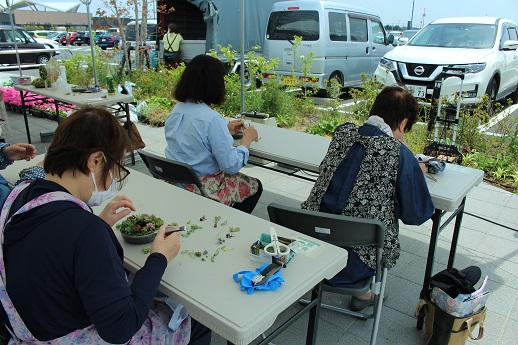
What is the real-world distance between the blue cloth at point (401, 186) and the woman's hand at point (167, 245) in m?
0.83

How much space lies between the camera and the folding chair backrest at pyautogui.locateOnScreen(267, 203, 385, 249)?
5.43 ft

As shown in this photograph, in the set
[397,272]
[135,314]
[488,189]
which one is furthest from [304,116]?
[135,314]

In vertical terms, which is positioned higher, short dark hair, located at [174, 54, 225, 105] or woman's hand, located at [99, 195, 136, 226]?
short dark hair, located at [174, 54, 225, 105]

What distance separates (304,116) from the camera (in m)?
6.49

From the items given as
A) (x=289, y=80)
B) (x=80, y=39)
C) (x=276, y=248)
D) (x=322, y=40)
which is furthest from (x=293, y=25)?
(x=80, y=39)

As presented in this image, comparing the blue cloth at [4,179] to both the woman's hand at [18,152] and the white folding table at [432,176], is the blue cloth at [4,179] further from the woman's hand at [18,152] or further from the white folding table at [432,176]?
the white folding table at [432,176]

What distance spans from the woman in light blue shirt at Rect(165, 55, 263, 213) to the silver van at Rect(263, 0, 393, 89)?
4880 millimetres

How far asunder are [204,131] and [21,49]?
13.3 meters

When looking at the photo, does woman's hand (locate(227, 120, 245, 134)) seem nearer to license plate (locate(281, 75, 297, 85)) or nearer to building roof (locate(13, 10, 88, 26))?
license plate (locate(281, 75, 297, 85))

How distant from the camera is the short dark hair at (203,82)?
240 cm

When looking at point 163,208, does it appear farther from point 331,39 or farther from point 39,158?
point 331,39

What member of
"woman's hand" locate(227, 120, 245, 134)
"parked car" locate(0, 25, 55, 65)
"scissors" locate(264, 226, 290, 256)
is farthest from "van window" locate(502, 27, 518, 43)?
"parked car" locate(0, 25, 55, 65)

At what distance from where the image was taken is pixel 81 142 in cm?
115

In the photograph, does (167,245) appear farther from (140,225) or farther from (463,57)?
(463,57)
